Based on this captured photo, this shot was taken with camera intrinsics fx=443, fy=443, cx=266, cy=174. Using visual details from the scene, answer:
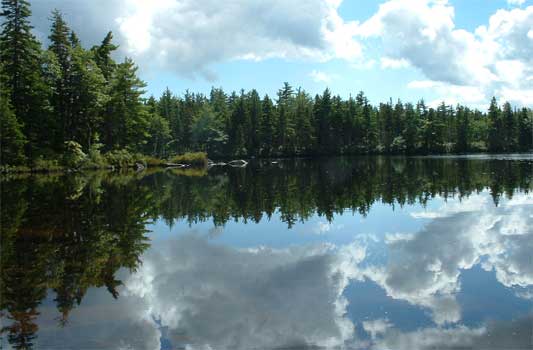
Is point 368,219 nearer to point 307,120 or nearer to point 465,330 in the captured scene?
point 465,330

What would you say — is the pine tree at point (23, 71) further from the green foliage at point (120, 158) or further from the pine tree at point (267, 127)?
the pine tree at point (267, 127)

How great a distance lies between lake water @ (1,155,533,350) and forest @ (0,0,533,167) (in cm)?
3301

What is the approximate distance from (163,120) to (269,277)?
8465cm

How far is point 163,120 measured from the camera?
Answer: 9138cm

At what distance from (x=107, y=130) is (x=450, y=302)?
59.1m

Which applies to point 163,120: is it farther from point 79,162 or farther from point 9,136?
point 9,136

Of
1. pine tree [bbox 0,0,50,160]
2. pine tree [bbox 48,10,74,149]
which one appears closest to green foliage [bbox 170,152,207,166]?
pine tree [bbox 48,10,74,149]

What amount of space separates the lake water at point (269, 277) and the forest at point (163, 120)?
108ft

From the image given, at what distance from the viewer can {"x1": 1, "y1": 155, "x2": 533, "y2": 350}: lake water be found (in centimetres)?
726

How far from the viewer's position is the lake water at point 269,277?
7262 mm

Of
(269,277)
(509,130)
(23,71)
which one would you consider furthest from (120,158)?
(509,130)

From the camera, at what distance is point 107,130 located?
6122 cm

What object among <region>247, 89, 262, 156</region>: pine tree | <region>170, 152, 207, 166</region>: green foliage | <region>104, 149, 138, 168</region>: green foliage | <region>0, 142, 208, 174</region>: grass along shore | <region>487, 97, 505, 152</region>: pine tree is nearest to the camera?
<region>0, 142, 208, 174</region>: grass along shore

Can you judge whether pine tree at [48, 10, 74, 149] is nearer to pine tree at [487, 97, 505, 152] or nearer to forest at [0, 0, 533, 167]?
forest at [0, 0, 533, 167]
